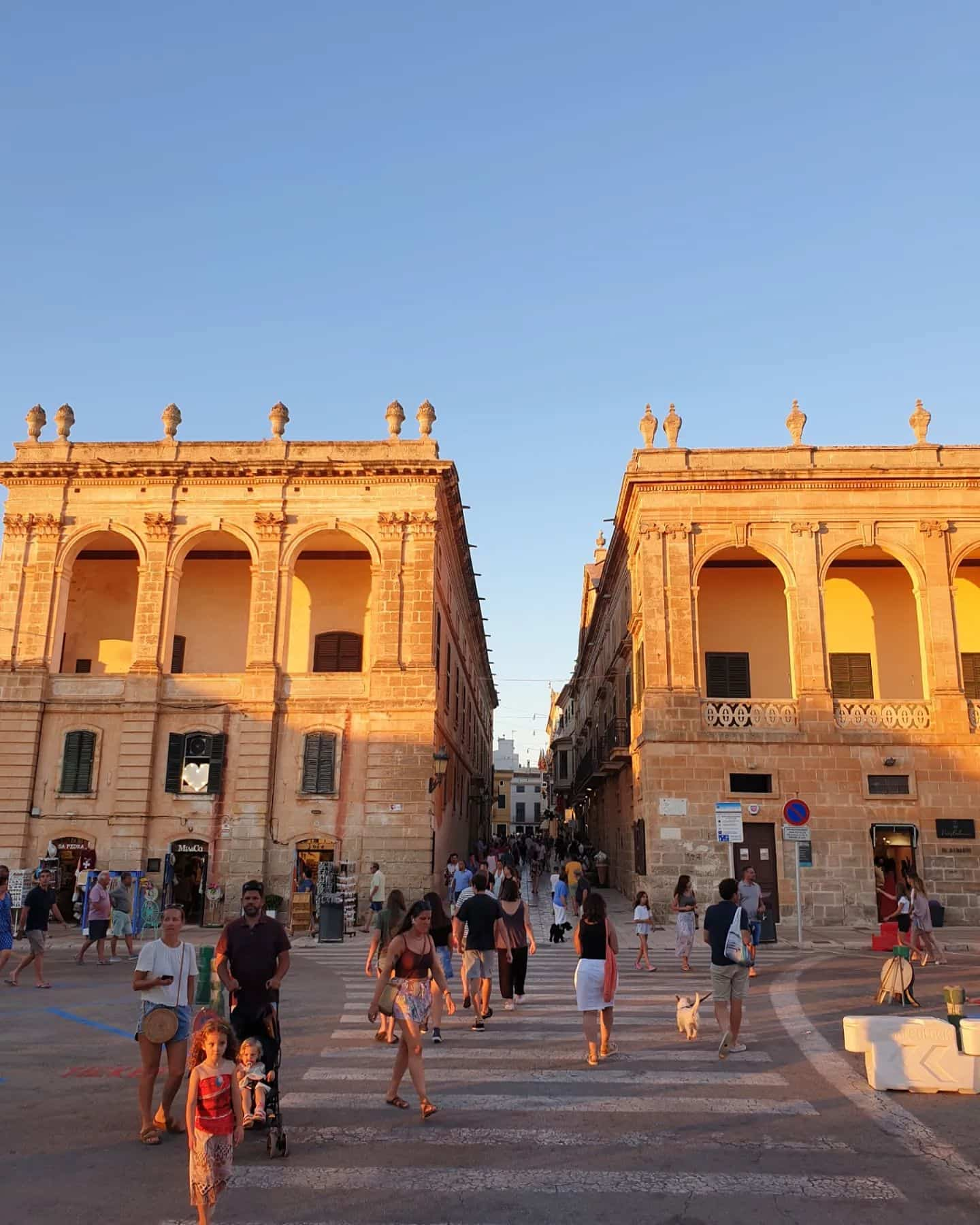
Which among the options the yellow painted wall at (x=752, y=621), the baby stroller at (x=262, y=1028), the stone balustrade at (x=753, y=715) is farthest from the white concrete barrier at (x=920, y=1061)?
the yellow painted wall at (x=752, y=621)

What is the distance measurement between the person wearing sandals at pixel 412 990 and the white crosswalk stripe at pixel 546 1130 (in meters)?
0.27

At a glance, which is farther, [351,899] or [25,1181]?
[351,899]

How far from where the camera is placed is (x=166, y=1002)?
7.12 metres

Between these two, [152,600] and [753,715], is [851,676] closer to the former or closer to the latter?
[753,715]

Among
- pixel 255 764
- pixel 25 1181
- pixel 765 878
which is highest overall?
pixel 255 764

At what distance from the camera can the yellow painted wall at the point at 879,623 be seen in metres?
27.0

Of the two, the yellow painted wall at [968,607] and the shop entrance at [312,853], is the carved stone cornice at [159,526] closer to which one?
the shop entrance at [312,853]

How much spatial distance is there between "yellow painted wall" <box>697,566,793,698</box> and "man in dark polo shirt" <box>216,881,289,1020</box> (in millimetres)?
21156

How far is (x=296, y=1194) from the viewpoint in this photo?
571cm

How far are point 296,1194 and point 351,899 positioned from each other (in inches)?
695

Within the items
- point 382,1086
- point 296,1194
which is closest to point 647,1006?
point 382,1086

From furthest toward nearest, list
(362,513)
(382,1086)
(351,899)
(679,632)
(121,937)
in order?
(362,513)
(679,632)
(351,899)
(121,937)
(382,1086)

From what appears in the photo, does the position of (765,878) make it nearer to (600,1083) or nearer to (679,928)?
(679,928)

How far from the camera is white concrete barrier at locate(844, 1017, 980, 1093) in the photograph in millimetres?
8094
